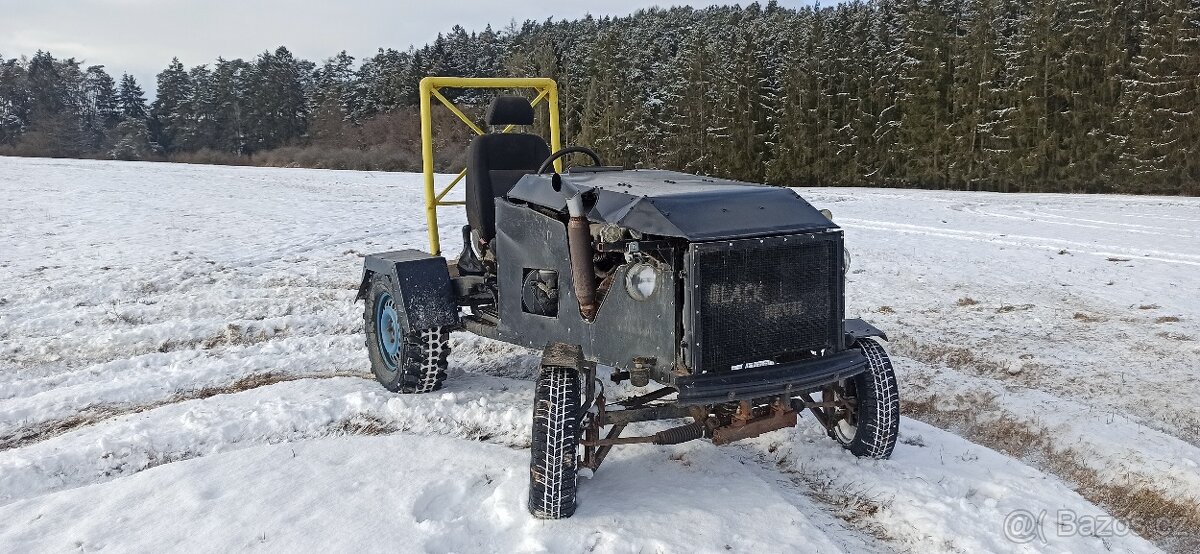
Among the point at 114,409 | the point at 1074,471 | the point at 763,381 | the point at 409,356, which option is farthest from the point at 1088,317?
the point at 114,409

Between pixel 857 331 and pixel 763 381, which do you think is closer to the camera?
pixel 763 381

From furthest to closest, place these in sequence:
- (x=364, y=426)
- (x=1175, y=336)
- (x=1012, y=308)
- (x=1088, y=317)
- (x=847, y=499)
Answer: (x=1012, y=308) < (x=1088, y=317) < (x=1175, y=336) < (x=364, y=426) < (x=847, y=499)

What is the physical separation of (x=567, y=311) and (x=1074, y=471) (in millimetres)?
2894

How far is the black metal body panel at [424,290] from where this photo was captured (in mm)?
5506

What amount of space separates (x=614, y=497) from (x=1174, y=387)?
457cm

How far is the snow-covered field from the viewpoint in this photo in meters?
3.59

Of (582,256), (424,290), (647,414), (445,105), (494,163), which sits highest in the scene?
(445,105)

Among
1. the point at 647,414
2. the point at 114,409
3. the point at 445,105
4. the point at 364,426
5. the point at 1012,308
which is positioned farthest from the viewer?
the point at 1012,308

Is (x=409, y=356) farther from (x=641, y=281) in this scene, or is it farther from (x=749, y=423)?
(x=749, y=423)

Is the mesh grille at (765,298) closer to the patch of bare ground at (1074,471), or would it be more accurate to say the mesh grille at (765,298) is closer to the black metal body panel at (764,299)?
the black metal body panel at (764,299)

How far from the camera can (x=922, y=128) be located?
32625 millimetres

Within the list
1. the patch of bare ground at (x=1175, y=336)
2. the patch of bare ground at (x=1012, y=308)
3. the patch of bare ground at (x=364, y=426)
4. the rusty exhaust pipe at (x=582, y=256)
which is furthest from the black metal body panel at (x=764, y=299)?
the patch of bare ground at (x=1012, y=308)

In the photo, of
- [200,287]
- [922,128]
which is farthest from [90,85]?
[200,287]

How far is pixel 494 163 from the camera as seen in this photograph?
6020 millimetres
